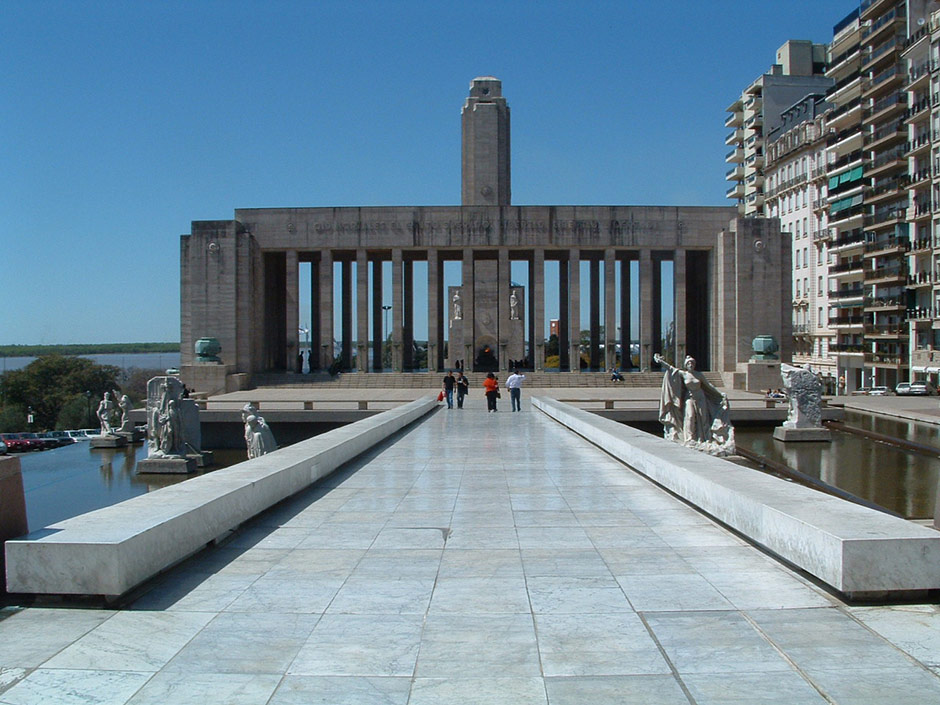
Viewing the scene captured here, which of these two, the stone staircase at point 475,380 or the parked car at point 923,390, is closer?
the parked car at point 923,390

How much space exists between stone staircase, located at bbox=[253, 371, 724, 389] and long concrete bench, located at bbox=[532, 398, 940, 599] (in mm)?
34826

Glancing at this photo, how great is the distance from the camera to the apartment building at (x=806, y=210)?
5556cm

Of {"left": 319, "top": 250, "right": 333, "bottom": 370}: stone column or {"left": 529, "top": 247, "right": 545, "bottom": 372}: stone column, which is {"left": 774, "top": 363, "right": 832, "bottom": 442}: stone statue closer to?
{"left": 529, "top": 247, "right": 545, "bottom": 372}: stone column

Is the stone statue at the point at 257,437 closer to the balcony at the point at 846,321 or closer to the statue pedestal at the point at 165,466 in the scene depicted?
the statue pedestal at the point at 165,466

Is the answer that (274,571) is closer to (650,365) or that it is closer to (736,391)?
(736,391)

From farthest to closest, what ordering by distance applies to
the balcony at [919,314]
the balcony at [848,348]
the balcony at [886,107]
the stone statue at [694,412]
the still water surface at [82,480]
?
the balcony at [848,348] → the balcony at [886,107] → the balcony at [919,314] → the still water surface at [82,480] → the stone statue at [694,412]

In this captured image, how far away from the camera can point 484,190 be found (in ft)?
168

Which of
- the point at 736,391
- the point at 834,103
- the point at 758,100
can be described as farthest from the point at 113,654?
the point at 758,100

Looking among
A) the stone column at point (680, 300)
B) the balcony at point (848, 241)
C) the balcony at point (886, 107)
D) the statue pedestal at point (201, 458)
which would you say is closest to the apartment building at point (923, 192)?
the balcony at point (886, 107)

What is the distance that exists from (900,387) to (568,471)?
1455 inches

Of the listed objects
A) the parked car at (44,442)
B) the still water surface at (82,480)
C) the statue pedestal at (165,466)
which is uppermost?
the statue pedestal at (165,466)

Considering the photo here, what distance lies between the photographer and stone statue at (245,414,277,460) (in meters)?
19.0

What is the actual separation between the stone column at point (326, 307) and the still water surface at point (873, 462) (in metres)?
24.9

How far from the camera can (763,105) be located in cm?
6331
